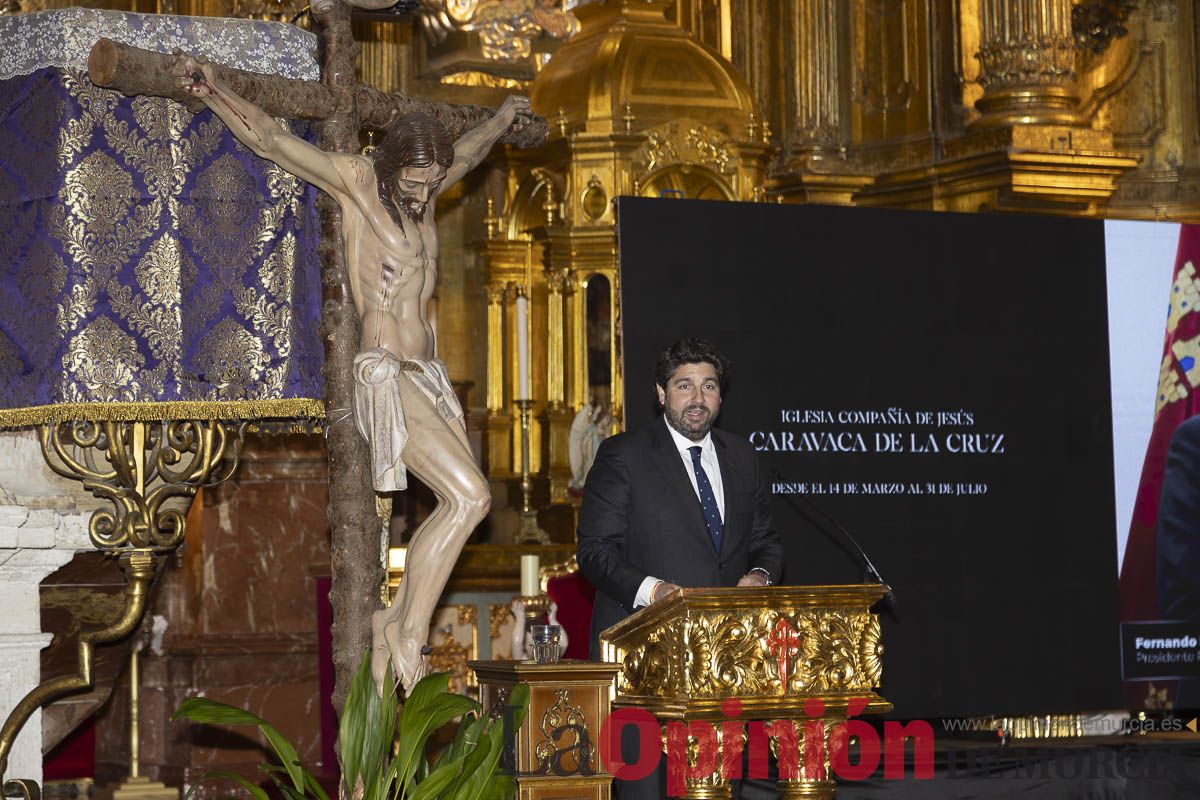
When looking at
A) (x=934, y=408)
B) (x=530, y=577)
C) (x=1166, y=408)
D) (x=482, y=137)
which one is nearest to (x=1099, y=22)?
(x=1166, y=408)

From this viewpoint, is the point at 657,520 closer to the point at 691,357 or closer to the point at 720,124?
the point at 691,357

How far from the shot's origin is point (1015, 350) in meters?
A: 8.66

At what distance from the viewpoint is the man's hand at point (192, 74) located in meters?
6.03

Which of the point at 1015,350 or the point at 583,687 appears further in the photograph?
the point at 1015,350

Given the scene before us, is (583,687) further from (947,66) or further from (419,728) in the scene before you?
(947,66)

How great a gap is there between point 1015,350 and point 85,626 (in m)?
4.20

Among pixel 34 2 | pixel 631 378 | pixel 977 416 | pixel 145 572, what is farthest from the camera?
pixel 34 2

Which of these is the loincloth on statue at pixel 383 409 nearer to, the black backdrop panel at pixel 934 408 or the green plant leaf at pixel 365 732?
the green plant leaf at pixel 365 732

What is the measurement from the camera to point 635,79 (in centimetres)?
1152

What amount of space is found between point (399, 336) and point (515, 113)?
45.2 inches

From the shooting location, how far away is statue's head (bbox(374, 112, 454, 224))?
624 centimetres

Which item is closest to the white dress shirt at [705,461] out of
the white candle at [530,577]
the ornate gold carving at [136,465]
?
the ornate gold carving at [136,465]

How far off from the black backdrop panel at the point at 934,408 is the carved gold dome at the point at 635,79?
10.7 ft

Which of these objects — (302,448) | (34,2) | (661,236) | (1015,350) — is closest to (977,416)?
(1015,350)
